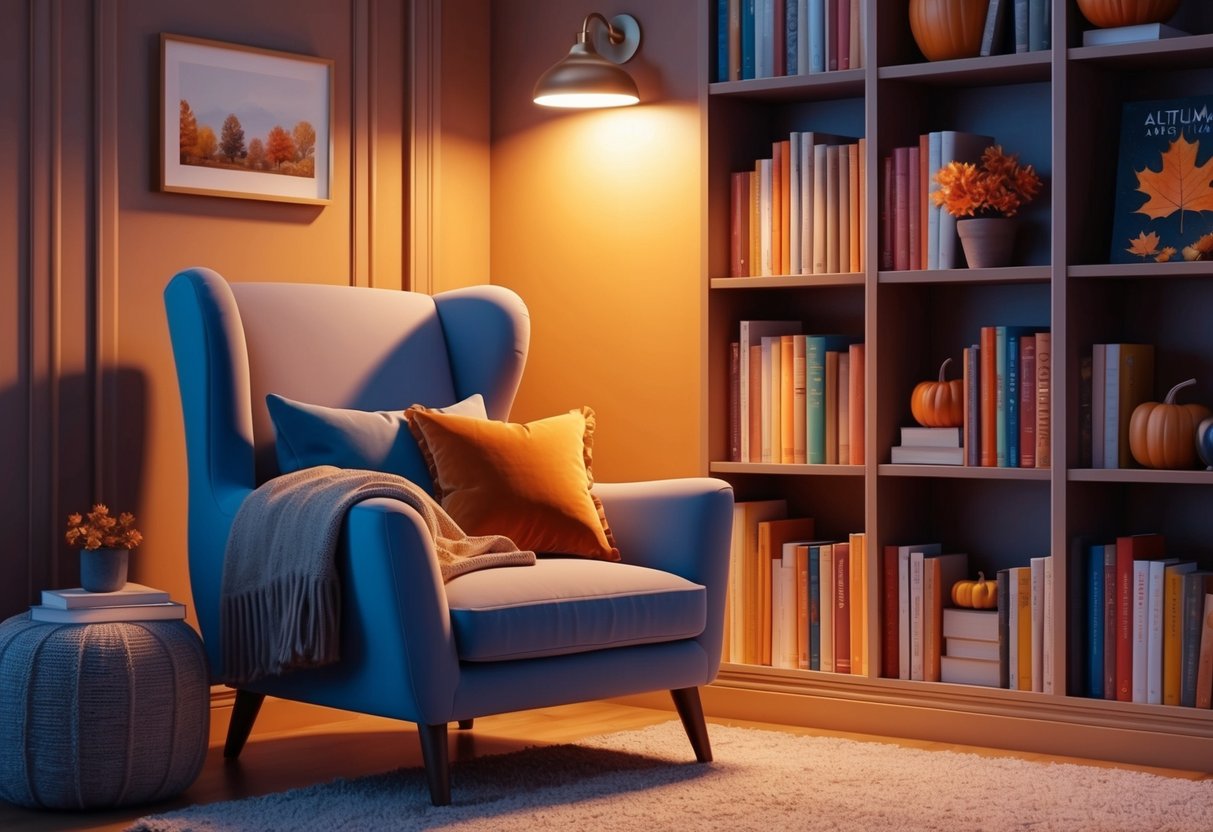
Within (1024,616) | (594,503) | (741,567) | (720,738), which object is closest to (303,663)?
(594,503)

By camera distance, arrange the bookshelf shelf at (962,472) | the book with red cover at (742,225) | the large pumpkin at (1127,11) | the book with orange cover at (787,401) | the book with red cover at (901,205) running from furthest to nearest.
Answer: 1. the book with red cover at (742,225)
2. the book with orange cover at (787,401)
3. the book with red cover at (901,205)
4. the bookshelf shelf at (962,472)
5. the large pumpkin at (1127,11)

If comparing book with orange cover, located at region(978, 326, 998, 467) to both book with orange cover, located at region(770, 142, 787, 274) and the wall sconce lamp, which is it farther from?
the wall sconce lamp

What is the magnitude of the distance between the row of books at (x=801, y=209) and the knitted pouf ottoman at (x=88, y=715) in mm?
A: 1746

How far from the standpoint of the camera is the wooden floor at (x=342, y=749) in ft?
9.95

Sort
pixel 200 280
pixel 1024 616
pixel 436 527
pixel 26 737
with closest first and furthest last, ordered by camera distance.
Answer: pixel 26 737 → pixel 436 527 → pixel 200 280 → pixel 1024 616

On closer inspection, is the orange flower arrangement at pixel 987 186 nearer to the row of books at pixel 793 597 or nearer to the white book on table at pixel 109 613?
the row of books at pixel 793 597

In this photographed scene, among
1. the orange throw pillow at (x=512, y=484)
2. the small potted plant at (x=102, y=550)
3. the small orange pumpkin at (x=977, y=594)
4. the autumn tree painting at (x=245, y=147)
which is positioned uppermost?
the autumn tree painting at (x=245, y=147)

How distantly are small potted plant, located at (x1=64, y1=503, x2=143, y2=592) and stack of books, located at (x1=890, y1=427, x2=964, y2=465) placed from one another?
68.2 inches

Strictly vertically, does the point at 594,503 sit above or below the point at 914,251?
below

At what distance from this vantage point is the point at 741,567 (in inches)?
158

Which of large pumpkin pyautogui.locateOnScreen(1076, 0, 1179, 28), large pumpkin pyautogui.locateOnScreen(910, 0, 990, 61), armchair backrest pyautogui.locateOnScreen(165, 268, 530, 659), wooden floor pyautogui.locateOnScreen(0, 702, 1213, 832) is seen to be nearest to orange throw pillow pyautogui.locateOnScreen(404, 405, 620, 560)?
armchair backrest pyautogui.locateOnScreen(165, 268, 530, 659)

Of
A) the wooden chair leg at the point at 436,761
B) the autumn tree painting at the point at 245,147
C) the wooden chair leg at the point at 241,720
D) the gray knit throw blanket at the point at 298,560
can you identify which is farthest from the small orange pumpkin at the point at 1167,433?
the autumn tree painting at the point at 245,147

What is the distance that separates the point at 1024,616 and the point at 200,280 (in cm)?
192

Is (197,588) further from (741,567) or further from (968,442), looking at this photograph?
(968,442)
